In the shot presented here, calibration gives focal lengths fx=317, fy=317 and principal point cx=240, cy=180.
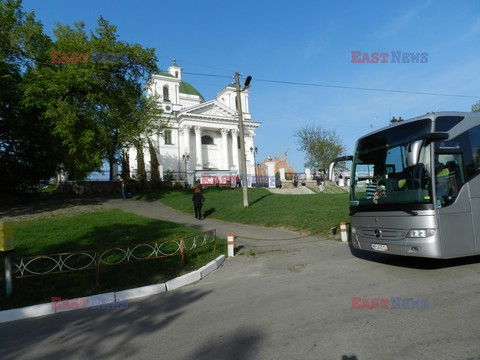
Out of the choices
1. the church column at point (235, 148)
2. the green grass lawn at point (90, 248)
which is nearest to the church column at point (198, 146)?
the church column at point (235, 148)

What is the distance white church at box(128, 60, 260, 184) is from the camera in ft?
166

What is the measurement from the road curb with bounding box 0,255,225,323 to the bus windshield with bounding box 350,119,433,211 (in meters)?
3.88

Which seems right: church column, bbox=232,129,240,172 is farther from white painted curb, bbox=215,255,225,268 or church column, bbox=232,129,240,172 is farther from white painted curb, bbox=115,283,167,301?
white painted curb, bbox=115,283,167,301

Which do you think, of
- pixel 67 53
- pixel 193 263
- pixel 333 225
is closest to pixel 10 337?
pixel 193 263

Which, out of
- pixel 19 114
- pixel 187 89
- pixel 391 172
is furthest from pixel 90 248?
pixel 187 89

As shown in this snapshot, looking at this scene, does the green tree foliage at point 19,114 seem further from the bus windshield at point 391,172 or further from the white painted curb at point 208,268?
the bus windshield at point 391,172

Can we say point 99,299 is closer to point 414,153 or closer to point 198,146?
point 414,153

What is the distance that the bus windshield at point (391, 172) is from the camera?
579cm

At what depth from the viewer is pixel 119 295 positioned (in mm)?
5848

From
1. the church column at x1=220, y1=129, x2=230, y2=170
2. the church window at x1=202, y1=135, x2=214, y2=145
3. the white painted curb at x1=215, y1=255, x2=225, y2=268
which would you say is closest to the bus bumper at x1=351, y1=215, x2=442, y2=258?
the white painted curb at x1=215, y1=255, x2=225, y2=268

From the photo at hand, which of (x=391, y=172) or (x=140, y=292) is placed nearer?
(x=140, y=292)

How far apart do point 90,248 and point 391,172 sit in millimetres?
7697

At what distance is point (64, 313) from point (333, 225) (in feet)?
29.4

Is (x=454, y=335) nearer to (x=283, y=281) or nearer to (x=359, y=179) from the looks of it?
(x=283, y=281)
